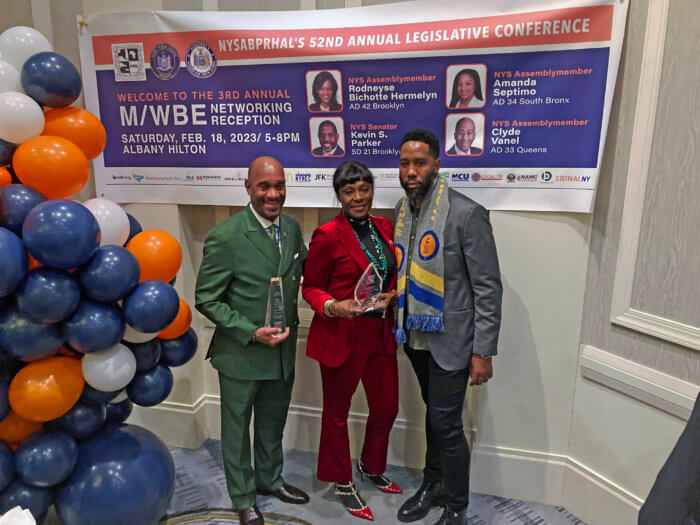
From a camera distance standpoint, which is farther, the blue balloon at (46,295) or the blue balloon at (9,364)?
the blue balloon at (9,364)

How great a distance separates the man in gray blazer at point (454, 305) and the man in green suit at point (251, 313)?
496 mm

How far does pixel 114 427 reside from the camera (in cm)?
195

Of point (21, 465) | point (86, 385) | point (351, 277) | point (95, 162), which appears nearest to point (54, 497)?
point (21, 465)

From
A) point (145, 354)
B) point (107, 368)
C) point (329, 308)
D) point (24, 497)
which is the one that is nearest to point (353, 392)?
point (329, 308)

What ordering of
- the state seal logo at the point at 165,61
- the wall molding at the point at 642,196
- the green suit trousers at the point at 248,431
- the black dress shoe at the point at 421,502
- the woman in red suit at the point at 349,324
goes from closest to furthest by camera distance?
the wall molding at the point at 642,196, the woman in red suit at the point at 349,324, the green suit trousers at the point at 248,431, the black dress shoe at the point at 421,502, the state seal logo at the point at 165,61

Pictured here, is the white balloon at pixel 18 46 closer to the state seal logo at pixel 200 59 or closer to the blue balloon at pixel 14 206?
the blue balloon at pixel 14 206

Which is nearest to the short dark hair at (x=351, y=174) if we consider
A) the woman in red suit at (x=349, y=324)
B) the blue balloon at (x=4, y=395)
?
the woman in red suit at (x=349, y=324)

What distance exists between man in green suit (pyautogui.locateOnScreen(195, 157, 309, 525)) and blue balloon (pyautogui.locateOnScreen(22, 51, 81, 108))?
696 mm

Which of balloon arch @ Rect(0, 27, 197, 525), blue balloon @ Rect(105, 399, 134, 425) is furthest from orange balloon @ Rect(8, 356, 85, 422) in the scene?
blue balloon @ Rect(105, 399, 134, 425)

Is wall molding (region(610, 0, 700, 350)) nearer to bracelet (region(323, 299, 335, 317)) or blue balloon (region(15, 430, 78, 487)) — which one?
bracelet (region(323, 299, 335, 317))

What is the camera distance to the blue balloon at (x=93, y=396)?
1765 mm

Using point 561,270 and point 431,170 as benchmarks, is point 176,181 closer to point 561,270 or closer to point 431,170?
point 431,170

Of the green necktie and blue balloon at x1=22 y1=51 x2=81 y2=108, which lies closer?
blue balloon at x1=22 y1=51 x2=81 y2=108

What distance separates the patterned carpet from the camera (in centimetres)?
222
